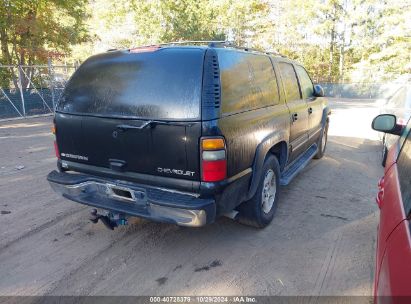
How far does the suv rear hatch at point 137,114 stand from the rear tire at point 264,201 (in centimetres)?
102

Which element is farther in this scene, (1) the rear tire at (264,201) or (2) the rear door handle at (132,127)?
(1) the rear tire at (264,201)

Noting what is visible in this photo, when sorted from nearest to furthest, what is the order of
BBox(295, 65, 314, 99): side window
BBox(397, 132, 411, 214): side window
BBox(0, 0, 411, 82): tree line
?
BBox(397, 132, 411, 214): side window, BBox(295, 65, 314, 99): side window, BBox(0, 0, 411, 82): tree line

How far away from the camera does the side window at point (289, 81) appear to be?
4.47m

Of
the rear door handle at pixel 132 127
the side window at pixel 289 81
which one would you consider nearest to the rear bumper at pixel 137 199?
the rear door handle at pixel 132 127

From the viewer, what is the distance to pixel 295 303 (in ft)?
8.73

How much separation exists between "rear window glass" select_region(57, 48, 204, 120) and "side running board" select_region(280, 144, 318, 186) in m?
1.94

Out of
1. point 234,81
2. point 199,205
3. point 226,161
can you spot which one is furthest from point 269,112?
point 199,205

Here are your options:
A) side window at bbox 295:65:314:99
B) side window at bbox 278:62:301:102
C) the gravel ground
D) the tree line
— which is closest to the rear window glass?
the gravel ground

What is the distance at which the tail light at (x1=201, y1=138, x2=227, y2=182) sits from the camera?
8.85 feet

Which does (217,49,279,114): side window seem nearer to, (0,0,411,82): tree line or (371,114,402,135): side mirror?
(371,114,402,135): side mirror

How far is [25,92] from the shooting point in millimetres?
14062

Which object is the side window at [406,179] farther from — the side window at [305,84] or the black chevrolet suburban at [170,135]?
the side window at [305,84]

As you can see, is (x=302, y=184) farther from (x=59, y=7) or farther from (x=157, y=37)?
(x=157, y=37)

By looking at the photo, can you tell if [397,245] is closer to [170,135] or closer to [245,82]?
[170,135]
